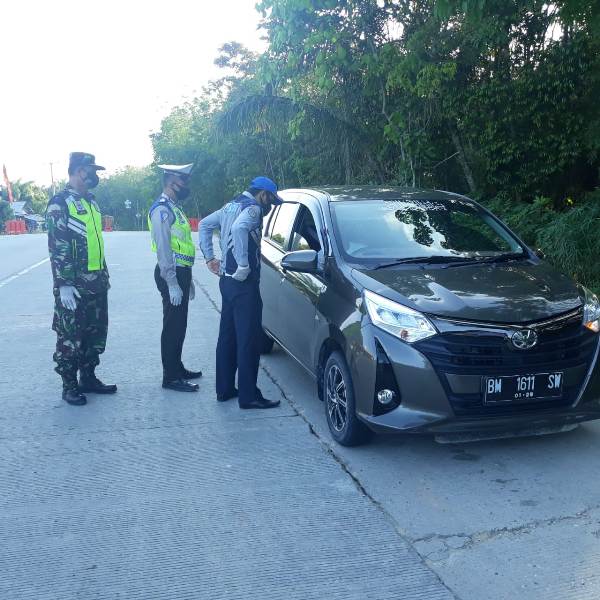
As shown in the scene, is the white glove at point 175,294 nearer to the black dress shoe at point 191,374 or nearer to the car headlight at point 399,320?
the black dress shoe at point 191,374

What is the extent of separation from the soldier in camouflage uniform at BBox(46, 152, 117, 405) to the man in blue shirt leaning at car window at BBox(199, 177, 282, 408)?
1019 millimetres

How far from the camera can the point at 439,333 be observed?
4.08 metres

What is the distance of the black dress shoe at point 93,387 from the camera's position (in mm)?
6020

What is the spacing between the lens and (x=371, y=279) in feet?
15.0

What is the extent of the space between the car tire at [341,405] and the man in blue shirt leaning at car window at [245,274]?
0.81m

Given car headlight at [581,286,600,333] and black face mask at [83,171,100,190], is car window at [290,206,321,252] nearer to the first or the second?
black face mask at [83,171,100,190]

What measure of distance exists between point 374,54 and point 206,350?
7.95 metres

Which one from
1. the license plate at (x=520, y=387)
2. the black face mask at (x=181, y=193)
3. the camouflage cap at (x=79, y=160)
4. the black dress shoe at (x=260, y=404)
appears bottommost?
the black dress shoe at (x=260, y=404)

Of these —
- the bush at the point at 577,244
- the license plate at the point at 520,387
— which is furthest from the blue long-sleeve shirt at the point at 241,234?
the bush at the point at 577,244

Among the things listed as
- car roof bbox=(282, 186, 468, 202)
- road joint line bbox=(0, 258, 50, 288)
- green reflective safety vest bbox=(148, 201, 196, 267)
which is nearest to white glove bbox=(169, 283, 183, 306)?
green reflective safety vest bbox=(148, 201, 196, 267)

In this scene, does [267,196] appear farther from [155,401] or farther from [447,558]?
[447,558]

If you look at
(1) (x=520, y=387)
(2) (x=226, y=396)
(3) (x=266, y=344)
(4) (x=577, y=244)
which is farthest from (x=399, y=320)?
(4) (x=577, y=244)

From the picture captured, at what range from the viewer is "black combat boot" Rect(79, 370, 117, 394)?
19.7 feet

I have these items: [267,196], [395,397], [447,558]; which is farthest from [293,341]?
[447,558]
